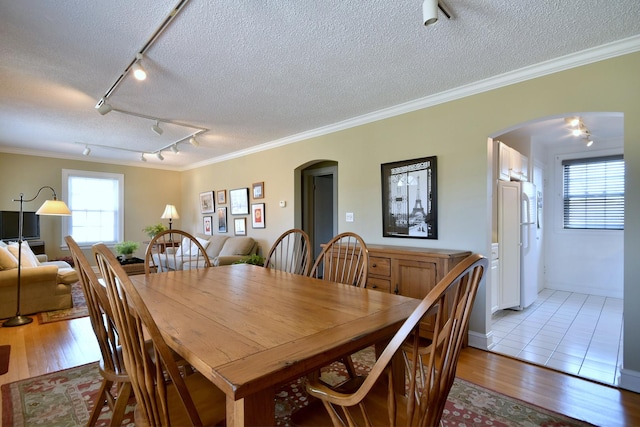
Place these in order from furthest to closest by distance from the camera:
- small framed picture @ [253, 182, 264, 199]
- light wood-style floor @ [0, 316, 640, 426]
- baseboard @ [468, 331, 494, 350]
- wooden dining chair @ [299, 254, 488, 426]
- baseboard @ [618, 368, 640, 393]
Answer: small framed picture @ [253, 182, 264, 199], baseboard @ [468, 331, 494, 350], baseboard @ [618, 368, 640, 393], light wood-style floor @ [0, 316, 640, 426], wooden dining chair @ [299, 254, 488, 426]

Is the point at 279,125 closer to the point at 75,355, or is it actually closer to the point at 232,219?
the point at 232,219

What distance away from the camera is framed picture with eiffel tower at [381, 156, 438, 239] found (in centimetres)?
314

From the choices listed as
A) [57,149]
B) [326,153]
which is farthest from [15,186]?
[326,153]

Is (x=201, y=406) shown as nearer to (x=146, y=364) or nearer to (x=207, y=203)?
(x=146, y=364)

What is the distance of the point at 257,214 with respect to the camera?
545 cm

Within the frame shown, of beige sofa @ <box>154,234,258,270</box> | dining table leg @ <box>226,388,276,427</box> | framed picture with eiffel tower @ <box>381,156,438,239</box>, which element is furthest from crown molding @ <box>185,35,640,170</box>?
dining table leg @ <box>226,388,276,427</box>

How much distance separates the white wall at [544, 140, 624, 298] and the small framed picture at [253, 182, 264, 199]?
4740mm

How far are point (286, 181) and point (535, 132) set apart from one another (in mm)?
3506

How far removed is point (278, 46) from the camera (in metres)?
2.23

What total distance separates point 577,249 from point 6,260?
765 cm

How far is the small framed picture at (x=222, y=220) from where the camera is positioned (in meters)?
6.22

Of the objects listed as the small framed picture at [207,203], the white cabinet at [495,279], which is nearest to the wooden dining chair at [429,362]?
the white cabinet at [495,279]

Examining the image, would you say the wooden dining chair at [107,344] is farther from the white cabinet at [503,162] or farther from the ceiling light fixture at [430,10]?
the white cabinet at [503,162]

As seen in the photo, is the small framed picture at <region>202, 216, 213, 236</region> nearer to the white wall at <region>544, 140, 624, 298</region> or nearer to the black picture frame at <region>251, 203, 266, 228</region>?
the black picture frame at <region>251, 203, 266, 228</region>
